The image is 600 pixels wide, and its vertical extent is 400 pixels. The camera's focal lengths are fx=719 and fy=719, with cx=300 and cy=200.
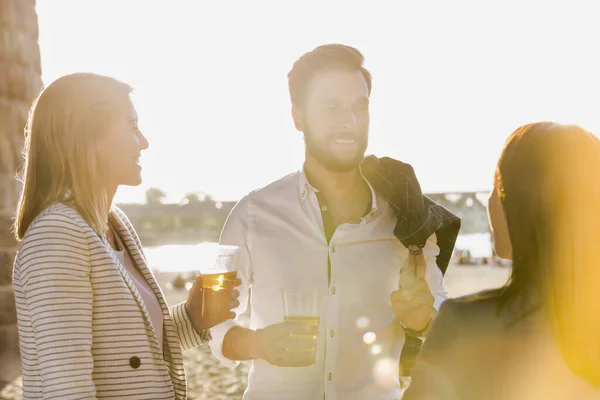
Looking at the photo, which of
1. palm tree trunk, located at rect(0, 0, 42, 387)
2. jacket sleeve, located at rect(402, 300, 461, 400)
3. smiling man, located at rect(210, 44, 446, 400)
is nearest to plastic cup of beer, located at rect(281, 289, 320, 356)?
smiling man, located at rect(210, 44, 446, 400)

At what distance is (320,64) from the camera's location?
300 cm

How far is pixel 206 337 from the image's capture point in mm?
2887

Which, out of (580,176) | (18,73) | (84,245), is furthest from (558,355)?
(18,73)

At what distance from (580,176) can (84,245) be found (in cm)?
148

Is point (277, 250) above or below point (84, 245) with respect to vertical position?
below

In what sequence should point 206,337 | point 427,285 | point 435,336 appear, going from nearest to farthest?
1. point 435,336
2. point 427,285
3. point 206,337

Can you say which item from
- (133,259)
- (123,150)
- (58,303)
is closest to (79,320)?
(58,303)

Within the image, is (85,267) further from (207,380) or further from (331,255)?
(207,380)

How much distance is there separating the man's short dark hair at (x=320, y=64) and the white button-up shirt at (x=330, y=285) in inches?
→ 17.1

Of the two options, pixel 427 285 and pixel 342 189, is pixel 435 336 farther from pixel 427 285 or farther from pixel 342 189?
pixel 342 189

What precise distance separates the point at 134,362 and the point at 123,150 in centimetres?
73

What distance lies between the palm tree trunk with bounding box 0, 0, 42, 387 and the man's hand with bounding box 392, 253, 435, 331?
13.9 feet

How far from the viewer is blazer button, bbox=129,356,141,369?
7.73 ft

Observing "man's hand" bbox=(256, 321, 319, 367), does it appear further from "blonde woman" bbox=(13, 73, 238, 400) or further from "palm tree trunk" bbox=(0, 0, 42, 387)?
"palm tree trunk" bbox=(0, 0, 42, 387)
